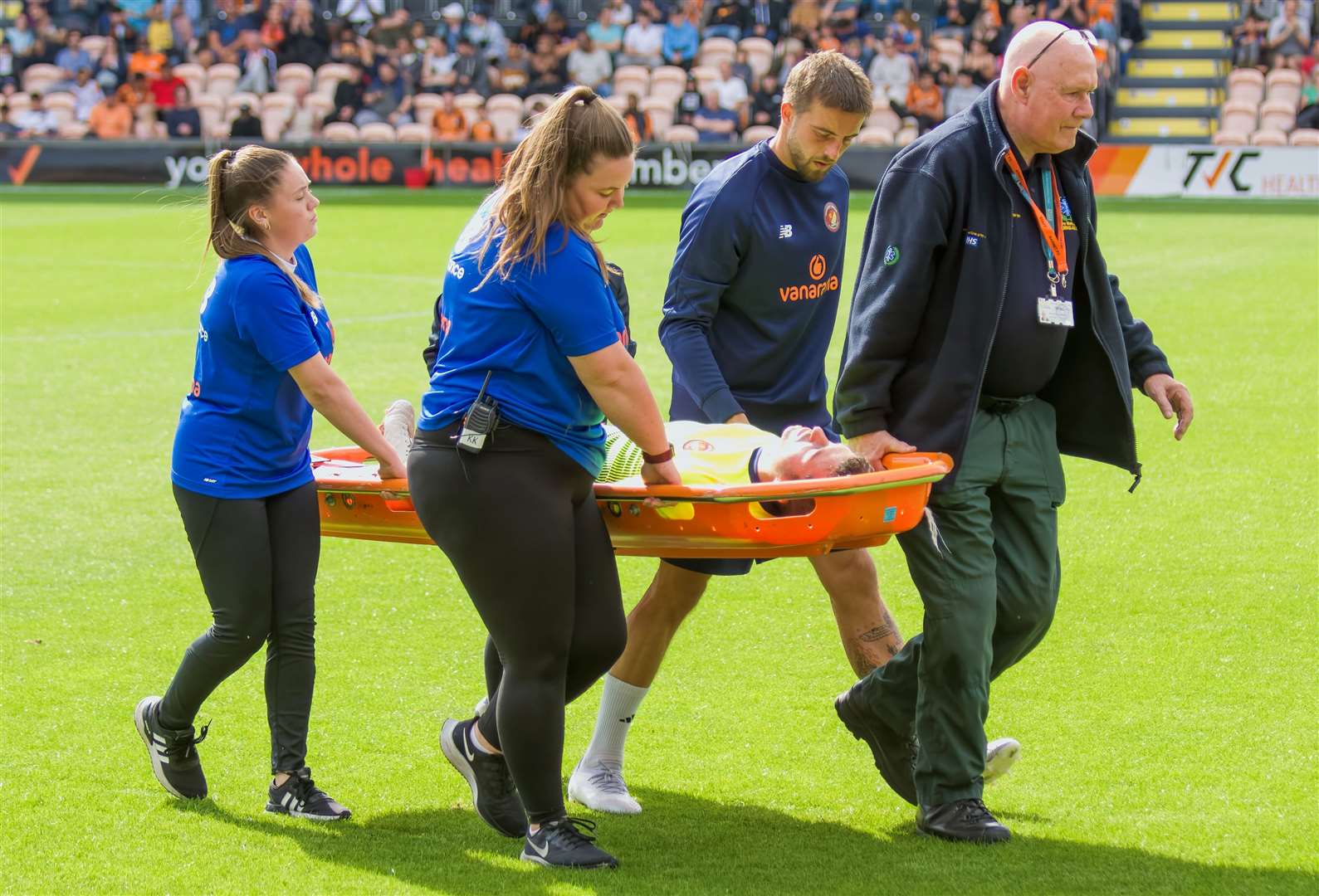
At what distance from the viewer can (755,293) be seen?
16.5 ft

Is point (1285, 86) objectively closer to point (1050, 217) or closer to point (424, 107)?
point (424, 107)

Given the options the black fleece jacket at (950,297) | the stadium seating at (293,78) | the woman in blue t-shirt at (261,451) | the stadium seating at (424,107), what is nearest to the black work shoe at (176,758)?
the woman in blue t-shirt at (261,451)

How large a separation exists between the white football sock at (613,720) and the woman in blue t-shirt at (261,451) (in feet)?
2.58

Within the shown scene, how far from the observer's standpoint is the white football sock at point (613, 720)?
499cm

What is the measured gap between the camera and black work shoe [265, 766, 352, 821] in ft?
15.1

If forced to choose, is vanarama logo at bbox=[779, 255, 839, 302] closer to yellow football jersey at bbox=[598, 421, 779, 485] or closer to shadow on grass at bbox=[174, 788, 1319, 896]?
yellow football jersey at bbox=[598, 421, 779, 485]

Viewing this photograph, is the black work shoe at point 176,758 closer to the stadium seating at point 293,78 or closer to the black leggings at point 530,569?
the black leggings at point 530,569

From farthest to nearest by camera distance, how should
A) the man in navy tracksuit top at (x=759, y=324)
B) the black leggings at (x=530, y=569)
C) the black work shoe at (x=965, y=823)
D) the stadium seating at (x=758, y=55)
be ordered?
the stadium seating at (x=758, y=55) → the man in navy tracksuit top at (x=759, y=324) → the black work shoe at (x=965, y=823) → the black leggings at (x=530, y=569)

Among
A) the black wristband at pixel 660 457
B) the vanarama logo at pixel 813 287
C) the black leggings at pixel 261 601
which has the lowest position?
the black leggings at pixel 261 601

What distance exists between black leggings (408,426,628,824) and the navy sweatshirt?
84cm

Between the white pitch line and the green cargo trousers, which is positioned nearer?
the green cargo trousers

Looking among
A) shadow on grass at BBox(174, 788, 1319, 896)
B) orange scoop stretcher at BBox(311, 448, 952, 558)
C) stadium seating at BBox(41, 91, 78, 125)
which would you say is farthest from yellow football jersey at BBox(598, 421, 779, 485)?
stadium seating at BBox(41, 91, 78, 125)

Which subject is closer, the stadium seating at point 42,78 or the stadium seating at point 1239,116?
the stadium seating at point 1239,116

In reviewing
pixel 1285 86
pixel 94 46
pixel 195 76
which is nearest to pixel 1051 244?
pixel 1285 86
